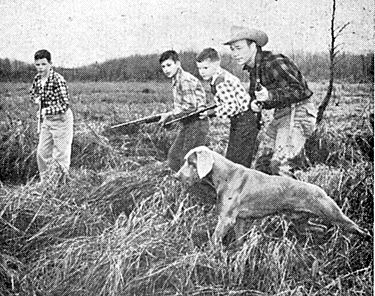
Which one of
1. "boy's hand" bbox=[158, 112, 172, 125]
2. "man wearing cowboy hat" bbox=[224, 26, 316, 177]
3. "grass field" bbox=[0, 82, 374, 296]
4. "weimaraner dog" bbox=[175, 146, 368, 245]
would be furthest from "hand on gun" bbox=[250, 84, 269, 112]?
"boy's hand" bbox=[158, 112, 172, 125]

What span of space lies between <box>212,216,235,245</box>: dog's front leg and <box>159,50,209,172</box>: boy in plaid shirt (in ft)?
0.99

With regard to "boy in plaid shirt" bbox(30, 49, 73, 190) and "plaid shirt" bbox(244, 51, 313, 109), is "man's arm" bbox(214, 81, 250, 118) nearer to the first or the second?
"plaid shirt" bbox(244, 51, 313, 109)

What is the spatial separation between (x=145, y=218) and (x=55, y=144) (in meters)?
0.54

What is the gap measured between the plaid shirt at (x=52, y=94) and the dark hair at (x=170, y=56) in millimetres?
460

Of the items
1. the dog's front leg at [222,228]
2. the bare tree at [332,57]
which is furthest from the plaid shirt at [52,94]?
the bare tree at [332,57]

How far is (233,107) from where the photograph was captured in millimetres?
2406

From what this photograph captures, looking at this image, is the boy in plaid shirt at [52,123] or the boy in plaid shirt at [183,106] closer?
the boy in plaid shirt at [183,106]

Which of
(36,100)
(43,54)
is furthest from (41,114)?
(43,54)

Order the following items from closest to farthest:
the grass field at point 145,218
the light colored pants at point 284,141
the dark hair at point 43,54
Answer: the grass field at point 145,218 → the light colored pants at point 284,141 → the dark hair at point 43,54

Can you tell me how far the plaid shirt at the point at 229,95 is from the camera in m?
2.40

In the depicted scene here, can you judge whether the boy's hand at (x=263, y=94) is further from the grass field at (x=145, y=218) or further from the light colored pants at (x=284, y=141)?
the grass field at (x=145, y=218)

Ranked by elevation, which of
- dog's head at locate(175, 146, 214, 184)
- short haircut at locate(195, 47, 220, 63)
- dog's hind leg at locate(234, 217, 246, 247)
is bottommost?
dog's hind leg at locate(234, 217, 246, 247)

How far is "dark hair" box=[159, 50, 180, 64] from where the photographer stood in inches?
97.8

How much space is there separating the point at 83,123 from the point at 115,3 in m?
0.56
